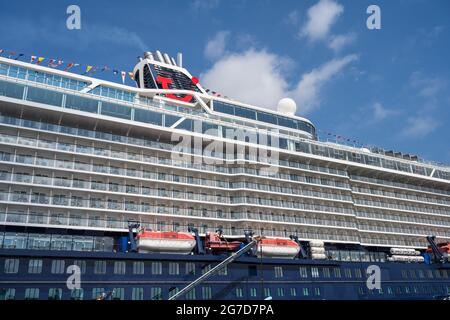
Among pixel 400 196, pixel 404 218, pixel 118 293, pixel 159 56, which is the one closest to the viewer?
pixel 118 293

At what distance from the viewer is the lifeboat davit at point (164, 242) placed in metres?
33.3

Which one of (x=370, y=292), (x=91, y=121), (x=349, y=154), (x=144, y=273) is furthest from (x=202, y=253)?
(x=349, y=154)

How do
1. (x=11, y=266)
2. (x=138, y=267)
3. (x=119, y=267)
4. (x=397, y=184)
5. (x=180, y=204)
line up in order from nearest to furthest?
(x=11, y=266) → (x=119, y=267) → (x=138, y=267) → (x=180, y=204) → (x=397, y=184)

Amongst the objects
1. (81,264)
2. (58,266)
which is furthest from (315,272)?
(58,266)

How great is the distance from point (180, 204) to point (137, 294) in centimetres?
1072

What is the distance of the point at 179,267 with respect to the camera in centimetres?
3375

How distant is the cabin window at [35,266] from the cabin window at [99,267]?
3.94 meters

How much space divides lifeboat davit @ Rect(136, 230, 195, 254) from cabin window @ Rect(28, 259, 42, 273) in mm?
7532

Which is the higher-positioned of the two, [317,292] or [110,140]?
[110,140]

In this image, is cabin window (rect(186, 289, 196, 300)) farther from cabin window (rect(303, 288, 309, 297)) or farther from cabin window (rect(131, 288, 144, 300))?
cabin window (rect(303, 288, 309, 297))

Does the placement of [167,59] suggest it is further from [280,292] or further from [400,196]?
[400,196]

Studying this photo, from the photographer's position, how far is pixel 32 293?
28203mm
